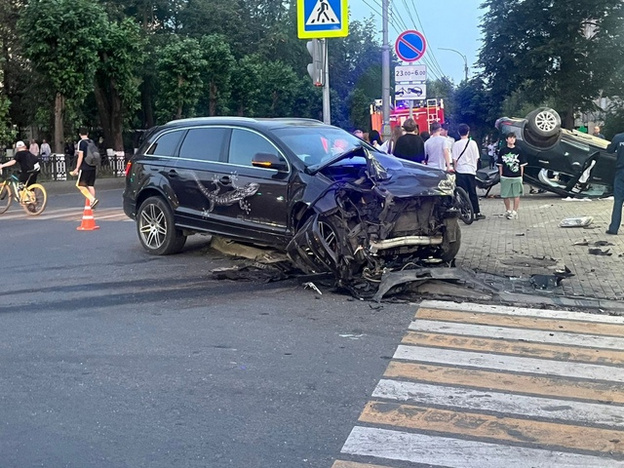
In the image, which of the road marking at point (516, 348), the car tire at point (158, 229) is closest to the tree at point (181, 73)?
the car tire at point (158, 229)

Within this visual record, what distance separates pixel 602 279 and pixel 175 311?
503 cm

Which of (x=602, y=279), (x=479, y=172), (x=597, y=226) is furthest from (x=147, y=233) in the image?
(x=479, y=172)

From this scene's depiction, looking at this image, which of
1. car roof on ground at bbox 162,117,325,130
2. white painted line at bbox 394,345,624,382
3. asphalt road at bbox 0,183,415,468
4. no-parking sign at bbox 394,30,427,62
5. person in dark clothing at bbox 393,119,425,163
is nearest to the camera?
asphalt road at bbox 0,183,415,468

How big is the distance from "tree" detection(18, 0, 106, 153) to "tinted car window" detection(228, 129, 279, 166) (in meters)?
22.0

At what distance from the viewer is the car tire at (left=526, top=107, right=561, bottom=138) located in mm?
17219

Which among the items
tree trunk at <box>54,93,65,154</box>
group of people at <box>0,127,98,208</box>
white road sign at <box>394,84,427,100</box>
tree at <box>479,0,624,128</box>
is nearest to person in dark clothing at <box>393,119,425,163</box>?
white road sign at <box>394,84,427,100</box>

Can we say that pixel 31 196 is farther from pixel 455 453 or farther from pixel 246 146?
pixel 455 453

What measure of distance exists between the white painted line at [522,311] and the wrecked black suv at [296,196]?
852 mm

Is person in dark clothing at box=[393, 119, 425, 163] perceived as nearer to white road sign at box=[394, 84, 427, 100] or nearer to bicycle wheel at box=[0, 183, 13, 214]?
white road sign at box=[394, 84, 427, 100]

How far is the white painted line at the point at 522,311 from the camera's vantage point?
7.02m

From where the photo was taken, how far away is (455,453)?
3994mm

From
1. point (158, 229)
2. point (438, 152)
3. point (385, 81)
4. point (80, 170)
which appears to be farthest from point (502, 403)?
point (385, 81)

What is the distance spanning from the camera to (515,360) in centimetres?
569

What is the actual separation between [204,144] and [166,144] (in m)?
0.86
